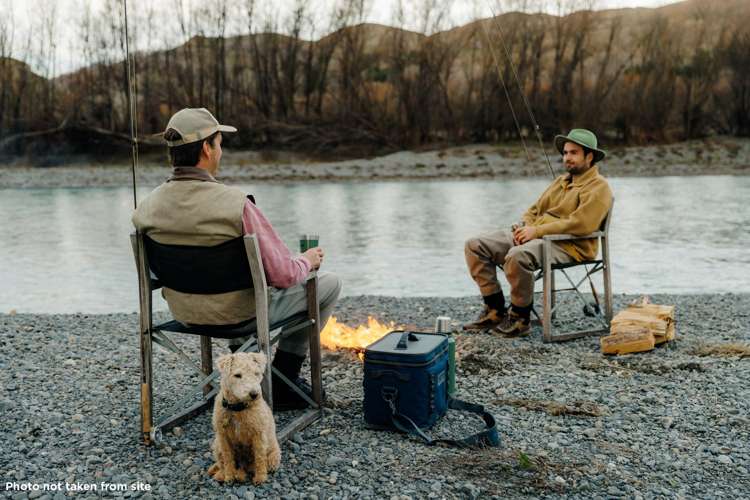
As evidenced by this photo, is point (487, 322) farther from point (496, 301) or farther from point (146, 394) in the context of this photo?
point (146, 394)

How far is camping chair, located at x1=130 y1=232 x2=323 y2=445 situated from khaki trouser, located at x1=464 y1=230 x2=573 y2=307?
182 centimetres

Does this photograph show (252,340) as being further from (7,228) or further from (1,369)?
(7,228)

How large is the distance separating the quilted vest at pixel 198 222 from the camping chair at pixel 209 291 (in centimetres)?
3

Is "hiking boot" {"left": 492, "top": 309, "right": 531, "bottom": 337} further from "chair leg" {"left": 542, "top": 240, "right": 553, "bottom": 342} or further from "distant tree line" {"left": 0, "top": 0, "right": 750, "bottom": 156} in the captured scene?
"distant tree line" {"left": 0, "top": 0, "right": 750, "bottom": 156}

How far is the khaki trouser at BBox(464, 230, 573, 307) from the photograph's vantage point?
14.9ft

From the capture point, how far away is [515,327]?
4.62 meters

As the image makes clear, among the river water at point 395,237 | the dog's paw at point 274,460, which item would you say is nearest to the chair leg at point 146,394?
the dog's paw at point 274,460

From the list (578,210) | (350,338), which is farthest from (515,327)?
(350,338)

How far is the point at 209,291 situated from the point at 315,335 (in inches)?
22.9

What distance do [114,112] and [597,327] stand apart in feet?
80.9

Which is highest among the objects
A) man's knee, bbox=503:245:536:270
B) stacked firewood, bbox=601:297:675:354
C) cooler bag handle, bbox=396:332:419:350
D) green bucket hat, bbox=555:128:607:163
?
green bucket hat, bbox=555:128:607:163

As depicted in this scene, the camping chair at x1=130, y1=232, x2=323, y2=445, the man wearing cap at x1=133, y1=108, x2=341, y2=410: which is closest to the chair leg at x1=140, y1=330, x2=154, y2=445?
the camping chair at x1=130, y1=232, x2=323, y2=445

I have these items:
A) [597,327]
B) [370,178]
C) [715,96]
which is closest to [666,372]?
[597,327]

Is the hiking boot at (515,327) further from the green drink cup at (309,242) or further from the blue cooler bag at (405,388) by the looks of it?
the green drink cup at (309,242)
